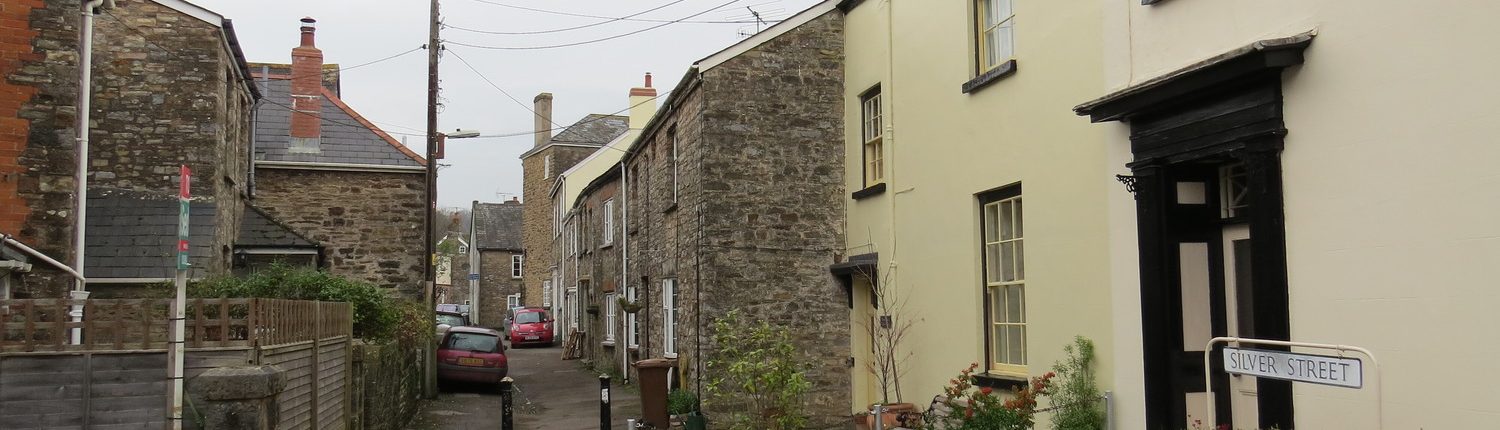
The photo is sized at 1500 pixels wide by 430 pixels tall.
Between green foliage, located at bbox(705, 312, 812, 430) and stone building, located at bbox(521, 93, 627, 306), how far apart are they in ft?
99.3

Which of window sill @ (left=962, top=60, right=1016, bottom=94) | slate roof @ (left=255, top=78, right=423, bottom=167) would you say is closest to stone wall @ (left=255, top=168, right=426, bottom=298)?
slate roof @ (left=255, top=78, right=423, bottom=167)

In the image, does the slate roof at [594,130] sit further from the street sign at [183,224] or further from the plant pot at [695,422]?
the street sign at [183,224]

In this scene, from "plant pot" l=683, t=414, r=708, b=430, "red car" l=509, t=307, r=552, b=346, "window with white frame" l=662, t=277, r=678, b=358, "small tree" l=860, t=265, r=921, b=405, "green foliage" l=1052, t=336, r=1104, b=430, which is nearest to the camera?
"green foliage" l=1052, t=336, r=1104, b=430

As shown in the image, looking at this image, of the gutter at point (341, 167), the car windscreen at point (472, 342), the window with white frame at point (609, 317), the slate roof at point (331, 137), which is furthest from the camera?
the window with white frame at point (609, 317)

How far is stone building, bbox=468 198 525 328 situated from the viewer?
54.6 meters

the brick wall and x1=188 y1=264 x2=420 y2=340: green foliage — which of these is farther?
x1=188 y1=264 x2=420 y2=340: green foliage

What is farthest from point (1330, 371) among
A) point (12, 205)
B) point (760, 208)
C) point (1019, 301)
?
point (12, 205)

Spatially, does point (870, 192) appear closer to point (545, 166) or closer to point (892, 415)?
point (892, 415)

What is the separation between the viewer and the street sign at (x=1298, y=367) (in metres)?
5.62

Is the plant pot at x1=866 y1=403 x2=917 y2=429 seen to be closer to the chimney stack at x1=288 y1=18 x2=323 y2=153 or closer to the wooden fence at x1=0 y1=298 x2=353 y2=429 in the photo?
the wooden fence at x1=0 y1=298 x2=353 y2=429

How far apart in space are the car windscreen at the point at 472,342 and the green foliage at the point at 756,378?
822 cm

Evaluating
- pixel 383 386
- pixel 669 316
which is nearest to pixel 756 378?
pixel 383 386

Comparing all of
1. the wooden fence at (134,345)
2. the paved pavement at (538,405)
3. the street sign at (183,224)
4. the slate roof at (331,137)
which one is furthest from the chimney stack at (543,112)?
the street sign at (183,224)

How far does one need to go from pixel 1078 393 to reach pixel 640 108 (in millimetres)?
30331
